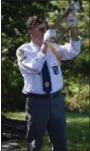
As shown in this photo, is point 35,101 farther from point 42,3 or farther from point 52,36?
point 42,3

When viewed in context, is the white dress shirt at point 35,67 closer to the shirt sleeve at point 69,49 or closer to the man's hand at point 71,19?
the shirt sleeve at point 69,49

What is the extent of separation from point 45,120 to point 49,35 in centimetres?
77

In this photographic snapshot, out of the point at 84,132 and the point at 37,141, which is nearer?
the point at 37,141

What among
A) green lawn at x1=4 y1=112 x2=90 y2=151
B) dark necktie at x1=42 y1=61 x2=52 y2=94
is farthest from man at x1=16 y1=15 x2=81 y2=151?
green lawn at x1=4 y1=112 x2=90 y2=151

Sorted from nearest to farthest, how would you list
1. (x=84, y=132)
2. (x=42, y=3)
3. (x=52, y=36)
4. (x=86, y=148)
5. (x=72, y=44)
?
1. (x=52, y=36)
2. (x=72, y=44)
3. (x=86, y=148)
4. (x=42, y=3)
5. (x=84, y=132)

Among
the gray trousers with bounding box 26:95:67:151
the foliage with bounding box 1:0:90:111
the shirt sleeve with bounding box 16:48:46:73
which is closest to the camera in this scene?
the shirt sleeve with bounding box 16:48:46:73

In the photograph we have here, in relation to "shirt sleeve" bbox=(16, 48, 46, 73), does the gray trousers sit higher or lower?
lower

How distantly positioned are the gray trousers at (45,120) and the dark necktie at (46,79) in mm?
95

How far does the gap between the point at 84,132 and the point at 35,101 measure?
6.11m

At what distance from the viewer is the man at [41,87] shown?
4.97 meters

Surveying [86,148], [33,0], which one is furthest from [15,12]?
[86,148]

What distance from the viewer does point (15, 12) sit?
917cm

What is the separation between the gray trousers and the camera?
16.5ft

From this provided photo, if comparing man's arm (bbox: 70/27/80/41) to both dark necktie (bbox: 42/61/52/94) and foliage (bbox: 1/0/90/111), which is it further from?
foliage (bbox: 1/0/90/111)
